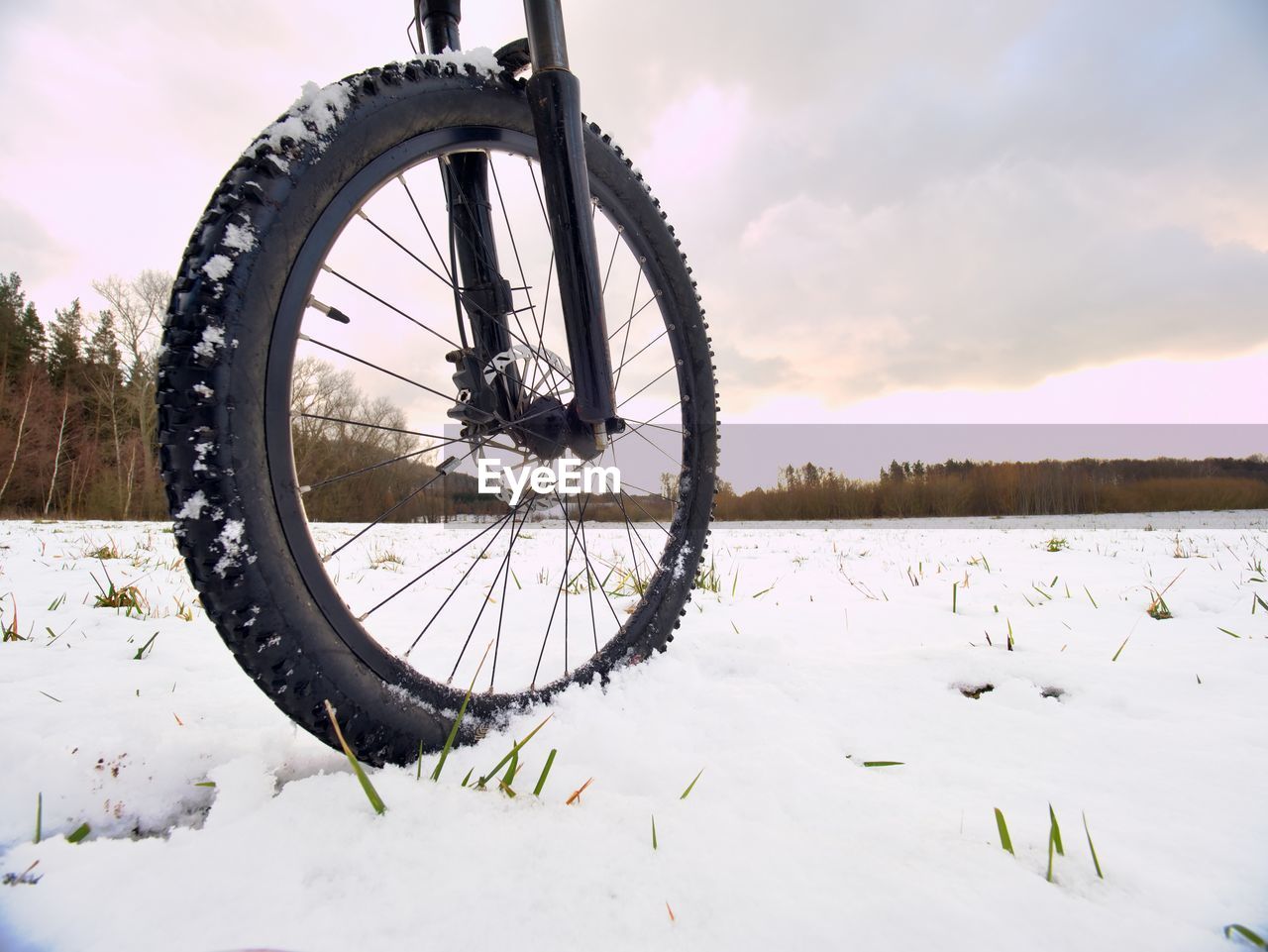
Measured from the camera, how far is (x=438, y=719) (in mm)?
946

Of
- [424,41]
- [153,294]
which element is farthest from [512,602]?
[153,294]

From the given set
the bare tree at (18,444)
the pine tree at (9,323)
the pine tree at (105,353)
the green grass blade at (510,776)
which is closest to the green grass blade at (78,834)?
the green grass blade at (510,776)

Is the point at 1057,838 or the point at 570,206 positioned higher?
the point at 570,206

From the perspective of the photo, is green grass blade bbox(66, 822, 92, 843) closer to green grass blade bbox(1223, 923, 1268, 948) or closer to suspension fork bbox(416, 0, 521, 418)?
suspension fork bbox(416, 0, 521, 418)

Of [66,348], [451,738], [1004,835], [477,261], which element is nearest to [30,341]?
[66,348]

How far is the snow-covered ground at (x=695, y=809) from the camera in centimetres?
55

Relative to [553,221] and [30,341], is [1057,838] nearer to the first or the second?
[553,221]

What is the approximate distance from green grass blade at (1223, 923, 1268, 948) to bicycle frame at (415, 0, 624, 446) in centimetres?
119

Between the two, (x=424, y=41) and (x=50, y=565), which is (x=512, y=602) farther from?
(x=50, y=565)

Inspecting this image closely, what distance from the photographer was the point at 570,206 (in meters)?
1.21

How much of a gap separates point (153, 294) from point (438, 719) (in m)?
27.1

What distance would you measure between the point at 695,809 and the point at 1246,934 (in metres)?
0.57

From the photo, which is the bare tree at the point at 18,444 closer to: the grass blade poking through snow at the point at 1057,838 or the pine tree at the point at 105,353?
the pine tree at the point at 105,353

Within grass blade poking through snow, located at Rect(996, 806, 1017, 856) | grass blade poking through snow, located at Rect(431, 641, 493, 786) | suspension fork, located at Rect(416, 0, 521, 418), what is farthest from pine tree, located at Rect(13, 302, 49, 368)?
grass blade poking through snow, located at Rect(996, 806, 1017, 856)
